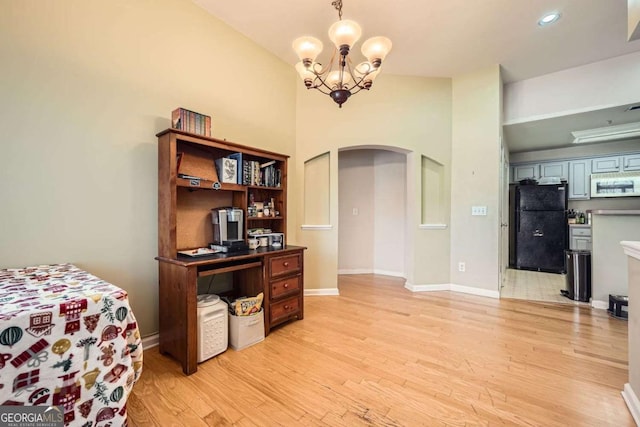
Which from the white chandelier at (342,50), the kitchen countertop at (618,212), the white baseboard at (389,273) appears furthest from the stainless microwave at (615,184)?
the white chandelier at (342,50)

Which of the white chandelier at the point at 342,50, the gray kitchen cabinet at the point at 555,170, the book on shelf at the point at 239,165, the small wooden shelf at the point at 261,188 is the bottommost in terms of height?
the small wooden shelf at the point at 261,188

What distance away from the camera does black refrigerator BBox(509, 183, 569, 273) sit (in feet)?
16.3

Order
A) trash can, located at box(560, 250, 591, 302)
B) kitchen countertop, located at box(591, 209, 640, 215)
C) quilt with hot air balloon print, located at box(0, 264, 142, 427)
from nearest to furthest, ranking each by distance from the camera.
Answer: quilt with hot air balloon print, located at box(0, 264, 142, 427) < kitchen countertop, located at box(591, 209, 640, 215) < trash can, located at box(560, 250, 591, 302)

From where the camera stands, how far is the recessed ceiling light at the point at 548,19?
257 cm

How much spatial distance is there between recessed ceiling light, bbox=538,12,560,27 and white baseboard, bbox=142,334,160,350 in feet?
15.4

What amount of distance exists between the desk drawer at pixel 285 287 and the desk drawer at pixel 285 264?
78mm

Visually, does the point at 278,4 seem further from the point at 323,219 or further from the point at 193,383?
the point at 193,383

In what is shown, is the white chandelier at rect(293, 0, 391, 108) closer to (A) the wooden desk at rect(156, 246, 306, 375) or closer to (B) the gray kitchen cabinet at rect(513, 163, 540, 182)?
(A) the wooden desk at rect(156, 246, 306, 375)

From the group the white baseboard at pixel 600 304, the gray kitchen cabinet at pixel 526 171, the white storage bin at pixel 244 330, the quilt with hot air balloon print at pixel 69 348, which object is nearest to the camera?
the quilt with hot air balloon print at pixel 69 348

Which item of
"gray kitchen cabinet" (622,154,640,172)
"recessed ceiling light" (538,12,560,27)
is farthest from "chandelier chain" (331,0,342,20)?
"gray kitchen cabinet" (622,154,640,172)

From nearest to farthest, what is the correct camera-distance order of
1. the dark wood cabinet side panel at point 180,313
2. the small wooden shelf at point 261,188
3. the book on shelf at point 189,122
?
the dark wood cabinet side panel at point 180,313 < the book on shelf at point 189,122 < the small wooden shelf at point 261,188

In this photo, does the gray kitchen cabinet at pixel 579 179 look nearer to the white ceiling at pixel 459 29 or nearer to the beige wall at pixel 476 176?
the white ceiling at pixel 459 29

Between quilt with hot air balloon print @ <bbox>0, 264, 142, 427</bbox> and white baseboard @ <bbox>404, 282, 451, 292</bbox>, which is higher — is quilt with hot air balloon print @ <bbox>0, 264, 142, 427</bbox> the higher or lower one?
the higher one

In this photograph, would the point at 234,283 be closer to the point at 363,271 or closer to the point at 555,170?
the point at 363,271
